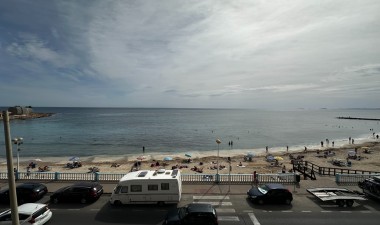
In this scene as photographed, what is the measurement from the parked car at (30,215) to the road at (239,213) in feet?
2.92

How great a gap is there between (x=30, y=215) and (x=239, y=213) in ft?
36.9

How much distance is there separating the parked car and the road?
2.92 ft

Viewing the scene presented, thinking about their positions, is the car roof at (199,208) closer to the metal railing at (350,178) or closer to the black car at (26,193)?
the black car at (26,193)

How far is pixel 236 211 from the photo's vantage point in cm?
1597

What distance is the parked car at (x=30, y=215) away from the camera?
510 inches

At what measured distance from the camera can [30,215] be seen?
514 inches

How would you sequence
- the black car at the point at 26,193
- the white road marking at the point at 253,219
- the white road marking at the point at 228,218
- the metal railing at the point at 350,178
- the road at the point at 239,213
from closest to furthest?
the white road marking at the point at 253,219 → the road at the point at 239,213 → the white road marking at the point at 228,218 → the black car at the point at 26,193 → the metal railing at the point at 350,178

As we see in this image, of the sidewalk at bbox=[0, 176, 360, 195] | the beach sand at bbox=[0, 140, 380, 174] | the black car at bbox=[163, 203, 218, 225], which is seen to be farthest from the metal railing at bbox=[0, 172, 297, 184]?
the beach sand at bbox=[0, 140, 380, 174]

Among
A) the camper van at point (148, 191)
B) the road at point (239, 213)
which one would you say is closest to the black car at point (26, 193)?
the road at point (239, 213)

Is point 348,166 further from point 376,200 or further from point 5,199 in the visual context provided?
point 5,199

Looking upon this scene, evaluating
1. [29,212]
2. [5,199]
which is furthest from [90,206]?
[5,199]

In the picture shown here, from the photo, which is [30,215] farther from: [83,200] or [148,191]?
[148,191]

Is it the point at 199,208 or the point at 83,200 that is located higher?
the point at 199,208

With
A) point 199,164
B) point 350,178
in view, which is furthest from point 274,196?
point 199,164
